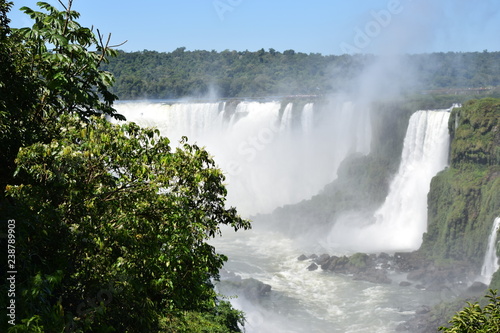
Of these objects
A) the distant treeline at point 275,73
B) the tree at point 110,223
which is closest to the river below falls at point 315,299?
the tree at point 110,223

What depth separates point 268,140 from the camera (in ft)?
138

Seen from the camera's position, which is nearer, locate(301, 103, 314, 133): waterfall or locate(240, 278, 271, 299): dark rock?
locate(240, 278, 271, 299): dark rock

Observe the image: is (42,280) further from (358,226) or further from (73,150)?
(358,226)

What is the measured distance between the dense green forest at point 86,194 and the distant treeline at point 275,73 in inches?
2135

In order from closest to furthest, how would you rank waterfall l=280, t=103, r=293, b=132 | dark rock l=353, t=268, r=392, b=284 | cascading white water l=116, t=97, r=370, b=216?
dark rock l=353, t=268, r=392, b=284
cascading white water l=116, t=97, r=370, b=216
waterfall l=280, t=103, r=293, b=132

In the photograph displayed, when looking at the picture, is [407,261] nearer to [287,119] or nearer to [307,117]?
[307,117]

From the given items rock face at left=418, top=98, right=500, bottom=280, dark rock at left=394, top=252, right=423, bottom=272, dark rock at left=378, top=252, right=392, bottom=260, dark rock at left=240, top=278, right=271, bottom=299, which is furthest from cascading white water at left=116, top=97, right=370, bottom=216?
dark rock at left=240, top=278, right=271, bottom=299

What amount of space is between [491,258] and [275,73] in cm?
5583

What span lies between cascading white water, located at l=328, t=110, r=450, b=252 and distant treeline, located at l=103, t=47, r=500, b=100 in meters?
29.9

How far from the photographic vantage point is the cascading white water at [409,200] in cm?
2789

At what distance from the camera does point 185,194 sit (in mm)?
6617

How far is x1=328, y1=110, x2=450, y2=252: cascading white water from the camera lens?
2789cm

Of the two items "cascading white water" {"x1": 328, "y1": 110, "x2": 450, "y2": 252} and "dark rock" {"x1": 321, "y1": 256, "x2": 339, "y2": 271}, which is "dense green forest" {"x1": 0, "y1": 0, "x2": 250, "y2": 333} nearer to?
"dark rock" {"x1": 321, "y1": 256, "x2": 339, "y2": 271}

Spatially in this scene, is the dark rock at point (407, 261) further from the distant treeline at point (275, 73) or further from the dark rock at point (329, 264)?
the distant treeline at point (275, 73)
